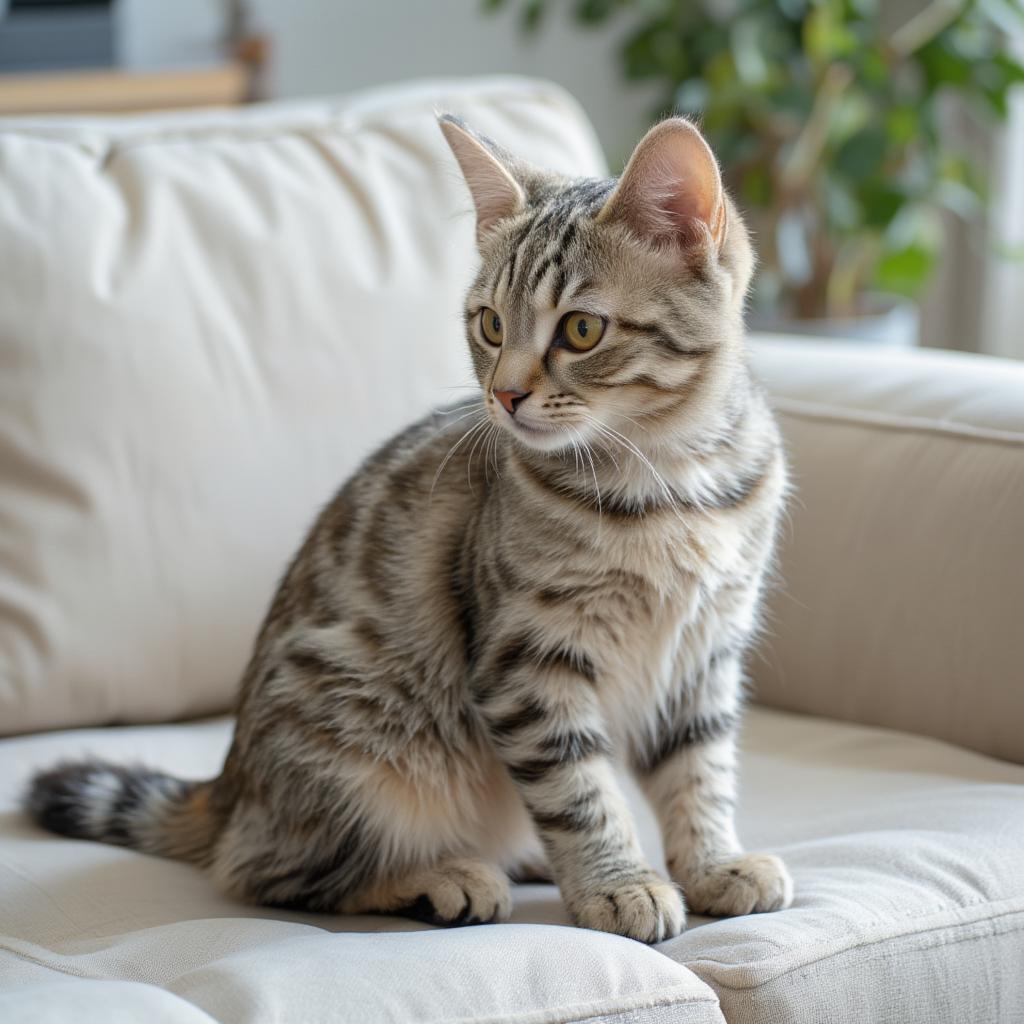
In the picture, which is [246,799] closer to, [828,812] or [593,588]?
[593,588]

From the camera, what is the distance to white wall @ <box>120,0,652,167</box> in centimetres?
321

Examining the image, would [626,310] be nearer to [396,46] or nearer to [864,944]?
[864,944]

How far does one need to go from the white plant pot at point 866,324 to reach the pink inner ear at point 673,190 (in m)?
1.81

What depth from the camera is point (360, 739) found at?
125cm

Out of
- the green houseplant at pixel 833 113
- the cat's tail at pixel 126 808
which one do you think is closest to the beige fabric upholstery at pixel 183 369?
the cat's tail at pixel 126 808

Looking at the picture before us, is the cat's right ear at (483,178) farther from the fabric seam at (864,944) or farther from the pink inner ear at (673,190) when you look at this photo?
the fabric seam at (864,944)

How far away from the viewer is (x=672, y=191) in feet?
3.75

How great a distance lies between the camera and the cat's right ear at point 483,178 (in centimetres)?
126

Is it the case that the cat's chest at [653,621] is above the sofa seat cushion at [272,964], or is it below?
above

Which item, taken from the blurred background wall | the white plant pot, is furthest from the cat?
the blurred background wall

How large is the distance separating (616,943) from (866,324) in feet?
6.95

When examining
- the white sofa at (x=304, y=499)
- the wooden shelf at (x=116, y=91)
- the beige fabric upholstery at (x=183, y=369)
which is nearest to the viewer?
the white sofa at (x=304, y=499)

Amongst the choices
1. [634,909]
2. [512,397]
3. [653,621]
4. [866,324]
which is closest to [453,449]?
[512,397]

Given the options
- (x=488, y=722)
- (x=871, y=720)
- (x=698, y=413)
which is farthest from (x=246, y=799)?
(x=871, y=720)
